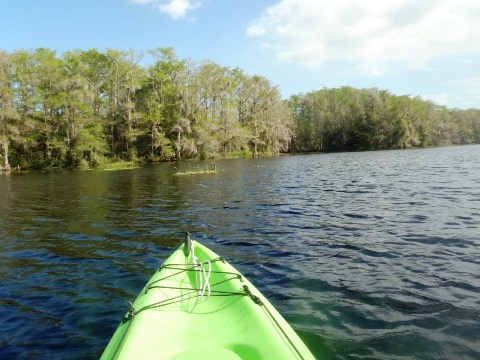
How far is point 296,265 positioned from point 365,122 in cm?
9049

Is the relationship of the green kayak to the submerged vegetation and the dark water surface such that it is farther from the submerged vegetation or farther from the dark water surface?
the submerged vegetation

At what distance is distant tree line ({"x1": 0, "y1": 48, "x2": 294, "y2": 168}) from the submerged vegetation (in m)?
0.16

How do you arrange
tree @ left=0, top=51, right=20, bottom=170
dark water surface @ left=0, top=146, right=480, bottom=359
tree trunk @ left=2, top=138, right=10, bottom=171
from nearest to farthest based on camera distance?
dark water surface @ left=0, top=146, right=480, bottom=359, tree @ left=0, top=51, right=20, bottom=170, tree trunk @ left=2, top=138, right=10, bottom=171

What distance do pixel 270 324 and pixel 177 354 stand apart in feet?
3.46

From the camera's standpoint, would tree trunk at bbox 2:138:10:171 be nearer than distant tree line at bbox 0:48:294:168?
Yes

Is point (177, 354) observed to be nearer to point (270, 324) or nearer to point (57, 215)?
point (270, 324)

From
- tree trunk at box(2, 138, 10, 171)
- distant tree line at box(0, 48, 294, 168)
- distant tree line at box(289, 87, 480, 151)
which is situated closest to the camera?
tree trunk at box(2, 138, 10, 171)

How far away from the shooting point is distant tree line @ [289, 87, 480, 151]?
88875mm

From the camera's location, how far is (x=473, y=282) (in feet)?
20.9

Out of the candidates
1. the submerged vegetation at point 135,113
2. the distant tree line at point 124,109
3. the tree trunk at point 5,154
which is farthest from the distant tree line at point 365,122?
the tree trunk at point 5,154

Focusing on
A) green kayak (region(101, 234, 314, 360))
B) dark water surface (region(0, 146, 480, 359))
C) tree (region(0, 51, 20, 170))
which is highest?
tree (region(0, 51, 20, 170))

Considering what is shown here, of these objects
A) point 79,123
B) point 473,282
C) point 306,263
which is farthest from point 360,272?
point 79,123

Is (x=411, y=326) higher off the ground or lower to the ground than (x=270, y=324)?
lower

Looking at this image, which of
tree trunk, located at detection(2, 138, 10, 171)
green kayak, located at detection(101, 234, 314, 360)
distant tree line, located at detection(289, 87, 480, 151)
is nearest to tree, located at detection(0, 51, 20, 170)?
tree trunk, located at detection(2, 138, 10, 171)
